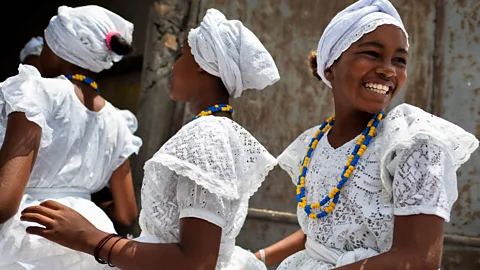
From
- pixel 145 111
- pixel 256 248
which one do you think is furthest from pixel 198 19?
pixel 256 248

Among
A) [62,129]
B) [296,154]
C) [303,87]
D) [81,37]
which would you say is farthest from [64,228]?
[303,87]

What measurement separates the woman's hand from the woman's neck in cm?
83

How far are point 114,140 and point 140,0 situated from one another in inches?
75.1

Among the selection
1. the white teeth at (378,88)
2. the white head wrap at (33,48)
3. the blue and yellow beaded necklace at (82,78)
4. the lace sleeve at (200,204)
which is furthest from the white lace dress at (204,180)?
the white head wrap at (33,48)

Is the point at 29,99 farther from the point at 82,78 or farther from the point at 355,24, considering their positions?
the point at 355,24

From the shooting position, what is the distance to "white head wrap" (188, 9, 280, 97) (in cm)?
189

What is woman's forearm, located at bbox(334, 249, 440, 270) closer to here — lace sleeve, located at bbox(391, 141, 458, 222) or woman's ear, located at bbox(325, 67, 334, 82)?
lace sleeve, located at bbox(391, 141, 458, 222)

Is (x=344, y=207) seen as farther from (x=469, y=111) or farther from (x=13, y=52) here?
(x=13, y=52)

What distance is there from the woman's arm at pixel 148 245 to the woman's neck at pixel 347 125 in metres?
0.51

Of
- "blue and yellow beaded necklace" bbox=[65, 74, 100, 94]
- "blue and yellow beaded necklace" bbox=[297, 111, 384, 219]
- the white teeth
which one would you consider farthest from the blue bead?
"blue and yellow beaded necklace" bbox=[65, 74, 100, 94]

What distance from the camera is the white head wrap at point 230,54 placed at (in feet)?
6.21

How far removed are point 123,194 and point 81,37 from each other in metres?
0.84

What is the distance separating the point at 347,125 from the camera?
178 cm

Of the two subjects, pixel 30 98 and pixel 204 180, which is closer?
pixel 204 180
